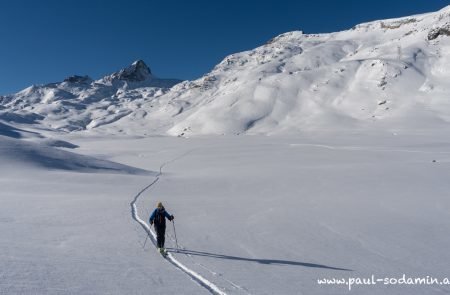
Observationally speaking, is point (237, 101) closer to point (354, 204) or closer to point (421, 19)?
point (421, 19)

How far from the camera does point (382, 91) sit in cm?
12181

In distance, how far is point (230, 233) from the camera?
1395 centimetres

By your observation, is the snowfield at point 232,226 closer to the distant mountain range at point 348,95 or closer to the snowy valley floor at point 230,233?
the snowy valley floor at point 230,233

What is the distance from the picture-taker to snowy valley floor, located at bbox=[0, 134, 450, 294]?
898 centimetres

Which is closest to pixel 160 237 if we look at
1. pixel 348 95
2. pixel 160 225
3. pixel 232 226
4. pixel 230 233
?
pixel 160 225

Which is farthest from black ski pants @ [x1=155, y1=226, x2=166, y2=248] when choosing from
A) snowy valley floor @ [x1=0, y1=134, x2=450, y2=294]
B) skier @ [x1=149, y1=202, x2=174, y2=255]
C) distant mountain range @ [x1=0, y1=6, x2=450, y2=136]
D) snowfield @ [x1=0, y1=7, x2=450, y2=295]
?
distant mountain range @ [x1=0, y1=6, x2=450, y2=136]

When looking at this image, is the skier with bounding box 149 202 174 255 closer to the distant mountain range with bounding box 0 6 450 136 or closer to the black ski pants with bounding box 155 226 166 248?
the black ski pants with bounding box 155 226 166 248

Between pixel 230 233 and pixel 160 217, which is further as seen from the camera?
pixel 230 233

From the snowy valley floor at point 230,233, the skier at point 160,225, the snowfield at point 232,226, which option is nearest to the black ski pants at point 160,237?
the skier at point 160,225

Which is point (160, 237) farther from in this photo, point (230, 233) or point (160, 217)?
point (230, 233)

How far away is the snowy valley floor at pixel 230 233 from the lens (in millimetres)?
8984

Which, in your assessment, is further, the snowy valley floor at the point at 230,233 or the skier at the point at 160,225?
the skier at the point at 160,225

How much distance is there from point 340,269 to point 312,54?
185362 millimetres

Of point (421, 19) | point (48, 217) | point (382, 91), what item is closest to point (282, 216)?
point (48, 217)
